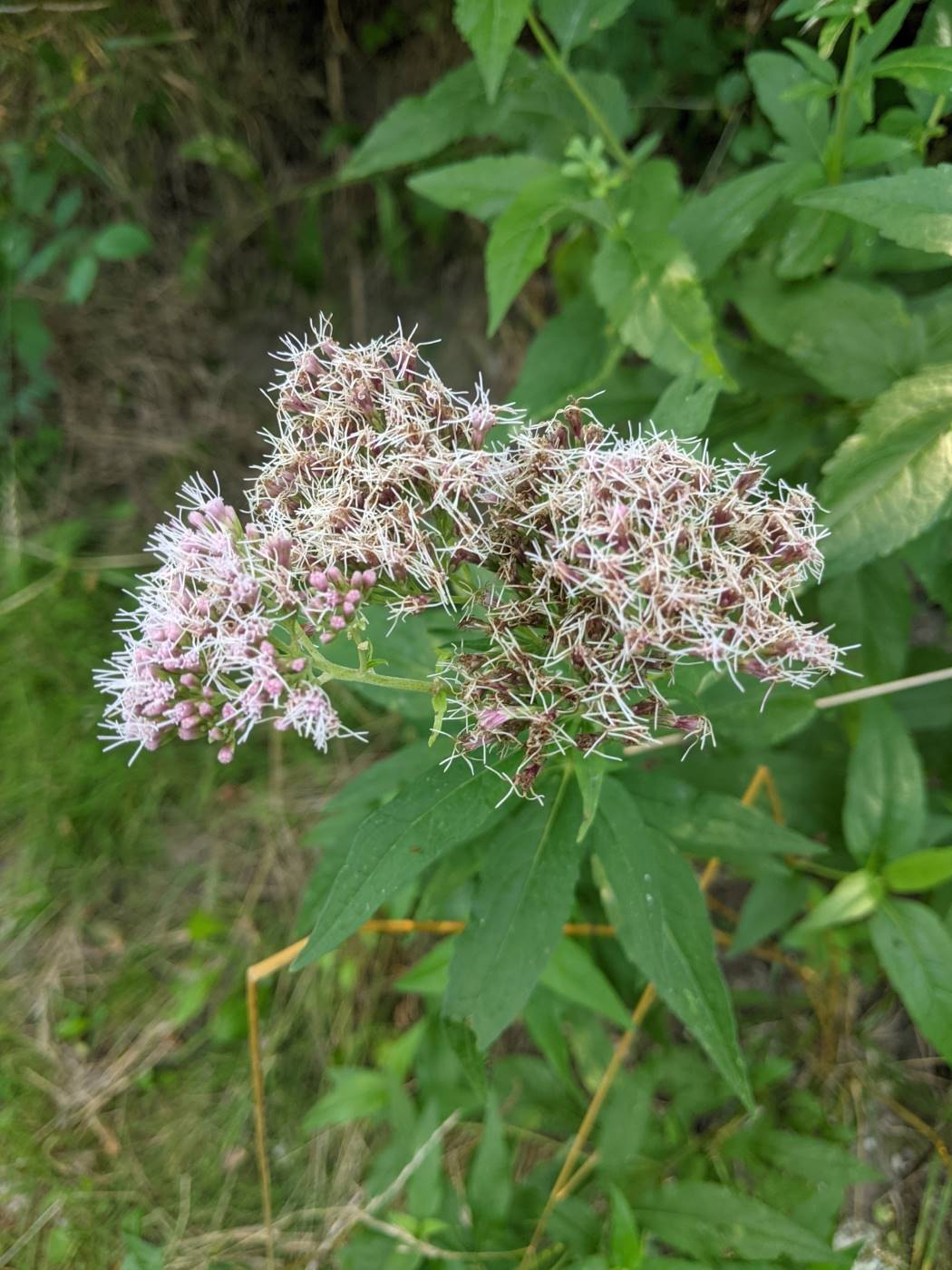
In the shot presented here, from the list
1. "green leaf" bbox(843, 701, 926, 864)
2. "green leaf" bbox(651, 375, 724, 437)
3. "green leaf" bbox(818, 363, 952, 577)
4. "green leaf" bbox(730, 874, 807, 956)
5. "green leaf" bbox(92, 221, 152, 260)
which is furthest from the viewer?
"green leaf" bbox(92, 221, 152, 260)

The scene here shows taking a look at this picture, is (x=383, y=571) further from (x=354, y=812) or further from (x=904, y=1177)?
(x=904, y=1177)

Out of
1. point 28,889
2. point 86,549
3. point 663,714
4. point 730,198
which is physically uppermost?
point 730,198

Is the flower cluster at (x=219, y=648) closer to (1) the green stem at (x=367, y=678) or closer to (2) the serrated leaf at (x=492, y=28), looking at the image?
(1) the green stem at (x=367, y=678)

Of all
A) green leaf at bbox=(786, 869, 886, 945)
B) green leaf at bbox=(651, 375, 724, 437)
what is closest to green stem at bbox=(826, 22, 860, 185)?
green leaf at bbox=(651, 375, 724, 437)

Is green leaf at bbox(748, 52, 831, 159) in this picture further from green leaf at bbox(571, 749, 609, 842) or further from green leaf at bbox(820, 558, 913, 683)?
green leaf at bbox(571, 749, 609, 842)

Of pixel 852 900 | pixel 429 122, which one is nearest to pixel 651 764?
pixel 852 900

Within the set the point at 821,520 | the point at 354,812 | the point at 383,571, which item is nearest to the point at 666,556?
the point at 383,571
